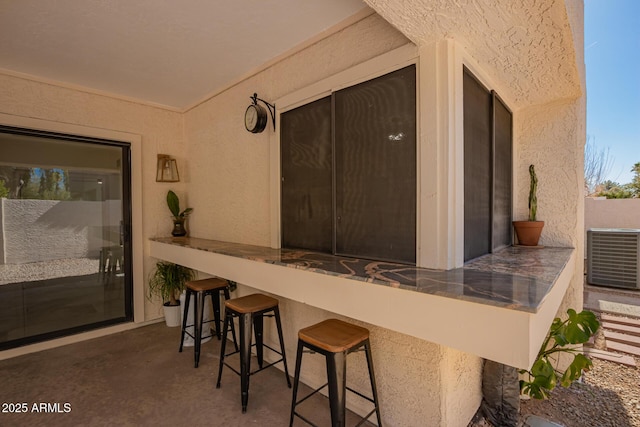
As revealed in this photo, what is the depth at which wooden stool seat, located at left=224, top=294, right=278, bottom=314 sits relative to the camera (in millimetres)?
2124

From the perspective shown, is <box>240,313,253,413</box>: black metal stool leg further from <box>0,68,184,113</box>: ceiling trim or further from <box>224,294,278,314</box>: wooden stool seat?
<box>0,68,184,113</box>: ceiling trim

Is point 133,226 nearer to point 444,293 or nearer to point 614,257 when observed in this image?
point 444,293

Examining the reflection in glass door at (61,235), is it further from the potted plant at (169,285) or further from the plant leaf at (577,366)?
the plant leaf at (577,366)

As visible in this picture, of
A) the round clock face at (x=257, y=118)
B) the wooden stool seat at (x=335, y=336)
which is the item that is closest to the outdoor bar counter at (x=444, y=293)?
the wooden stool seat at (x=335, y=336)

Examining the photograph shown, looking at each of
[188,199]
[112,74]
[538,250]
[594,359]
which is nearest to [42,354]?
[188,199]

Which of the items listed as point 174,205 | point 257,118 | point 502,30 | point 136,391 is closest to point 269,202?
point 257,118

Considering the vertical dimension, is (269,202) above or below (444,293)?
above

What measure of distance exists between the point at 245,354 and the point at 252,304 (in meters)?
0.34

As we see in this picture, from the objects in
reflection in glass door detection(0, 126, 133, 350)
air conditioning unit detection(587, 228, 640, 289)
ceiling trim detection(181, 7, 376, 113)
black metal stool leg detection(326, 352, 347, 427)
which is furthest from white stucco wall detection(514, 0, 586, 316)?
reflection in glass door detection(0, 126, 133, 350)

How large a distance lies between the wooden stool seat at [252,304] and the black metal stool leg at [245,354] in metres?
0.04

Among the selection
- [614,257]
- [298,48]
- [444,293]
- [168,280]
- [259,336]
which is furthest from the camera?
[614,257]

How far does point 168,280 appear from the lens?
345 centimetres

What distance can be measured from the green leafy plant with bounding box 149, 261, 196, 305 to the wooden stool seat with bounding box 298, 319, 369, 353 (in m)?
2.36

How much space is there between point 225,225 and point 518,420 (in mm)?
2870
